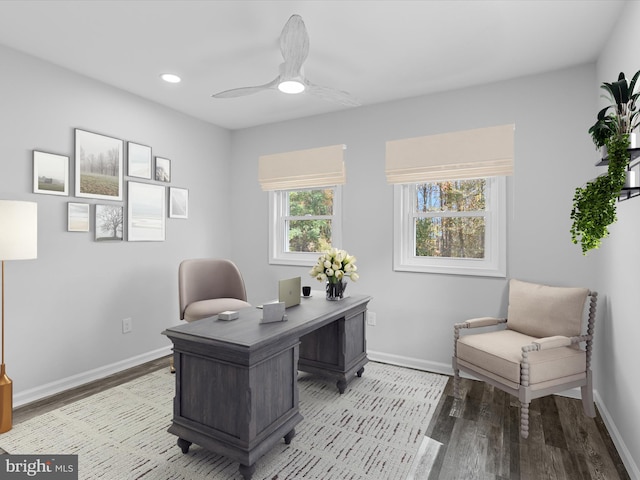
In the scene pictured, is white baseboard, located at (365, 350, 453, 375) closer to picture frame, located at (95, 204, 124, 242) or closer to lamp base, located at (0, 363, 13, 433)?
picture frame, located at (95, 204, 124, 242)

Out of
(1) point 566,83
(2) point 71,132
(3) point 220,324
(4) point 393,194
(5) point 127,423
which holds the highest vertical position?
(1) point 566,83

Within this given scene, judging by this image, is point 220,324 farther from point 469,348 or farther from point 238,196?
point 238,196

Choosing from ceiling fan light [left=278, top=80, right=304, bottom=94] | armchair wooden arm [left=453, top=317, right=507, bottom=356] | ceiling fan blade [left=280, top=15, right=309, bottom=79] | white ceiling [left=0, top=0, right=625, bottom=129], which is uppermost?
white ceiling [left=0, top=0, right=625, bottom=129]

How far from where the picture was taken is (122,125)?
340cm

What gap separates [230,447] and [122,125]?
2.98m

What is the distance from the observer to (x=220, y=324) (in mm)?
2223

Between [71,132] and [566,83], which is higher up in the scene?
[566,83]

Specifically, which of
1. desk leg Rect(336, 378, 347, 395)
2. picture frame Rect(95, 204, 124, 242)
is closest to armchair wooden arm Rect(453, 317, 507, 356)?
desk leg Rect(336, 378, 347, 395)

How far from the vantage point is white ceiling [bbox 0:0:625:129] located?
2.19 m

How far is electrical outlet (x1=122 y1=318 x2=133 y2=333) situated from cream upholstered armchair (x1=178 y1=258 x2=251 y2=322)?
1.74ft

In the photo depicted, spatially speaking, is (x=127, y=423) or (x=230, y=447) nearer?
(x=230, y=447)

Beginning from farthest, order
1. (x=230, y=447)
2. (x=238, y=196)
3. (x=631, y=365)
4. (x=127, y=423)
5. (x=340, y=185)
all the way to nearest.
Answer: (x=238, y=196)
(x=340, y=185)
(x=127, y=423)
(x=631, y=365)
(x=230, y=447)

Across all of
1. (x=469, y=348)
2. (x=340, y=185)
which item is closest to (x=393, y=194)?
(x=340, y=185)

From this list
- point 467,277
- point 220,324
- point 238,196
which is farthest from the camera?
point 238,196
